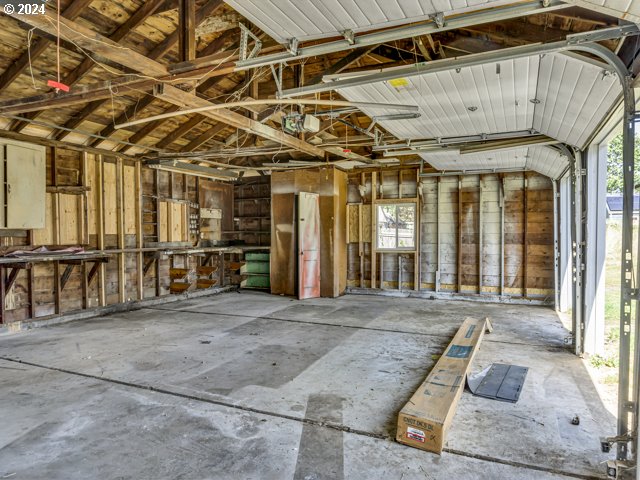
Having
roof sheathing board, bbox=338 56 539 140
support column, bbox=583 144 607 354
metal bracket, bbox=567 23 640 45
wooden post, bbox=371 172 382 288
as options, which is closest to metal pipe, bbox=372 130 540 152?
roof sheathing board, bbox=338 56 539 140

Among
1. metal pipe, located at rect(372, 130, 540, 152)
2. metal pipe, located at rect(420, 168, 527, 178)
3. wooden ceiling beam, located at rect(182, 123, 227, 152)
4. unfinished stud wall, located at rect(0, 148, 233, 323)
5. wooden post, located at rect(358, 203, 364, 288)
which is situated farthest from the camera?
wooden post, located at rect(358, 203, 364, 288)

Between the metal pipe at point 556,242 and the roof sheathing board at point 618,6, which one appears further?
the metal pipe at point 556,242

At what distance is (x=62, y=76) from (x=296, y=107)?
3.17m

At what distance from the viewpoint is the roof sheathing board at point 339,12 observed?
6.70 feet

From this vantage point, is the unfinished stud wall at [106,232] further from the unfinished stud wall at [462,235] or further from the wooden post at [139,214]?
the unfinished stud wall at [462,235]

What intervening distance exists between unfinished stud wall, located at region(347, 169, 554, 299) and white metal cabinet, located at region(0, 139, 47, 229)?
5890mm

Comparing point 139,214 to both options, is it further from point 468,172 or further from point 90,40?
point 468,172

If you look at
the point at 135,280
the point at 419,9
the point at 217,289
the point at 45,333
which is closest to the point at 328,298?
the point at 217,289

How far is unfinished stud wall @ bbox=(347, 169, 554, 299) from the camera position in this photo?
752 centimetres

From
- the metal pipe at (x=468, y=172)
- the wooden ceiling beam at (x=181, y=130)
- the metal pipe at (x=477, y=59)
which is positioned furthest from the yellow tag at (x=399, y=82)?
the metal pipe at (x=468, y=172)

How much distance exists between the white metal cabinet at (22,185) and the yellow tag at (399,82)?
5.42 m

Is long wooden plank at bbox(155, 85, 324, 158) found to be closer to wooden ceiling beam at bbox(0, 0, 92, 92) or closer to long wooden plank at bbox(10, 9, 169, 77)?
long wooden plank at bbox(10, 9, 169, 77)

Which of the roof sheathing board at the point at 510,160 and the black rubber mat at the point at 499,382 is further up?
the roof sheathing board at the point at 510,160

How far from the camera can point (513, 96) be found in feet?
11.1
